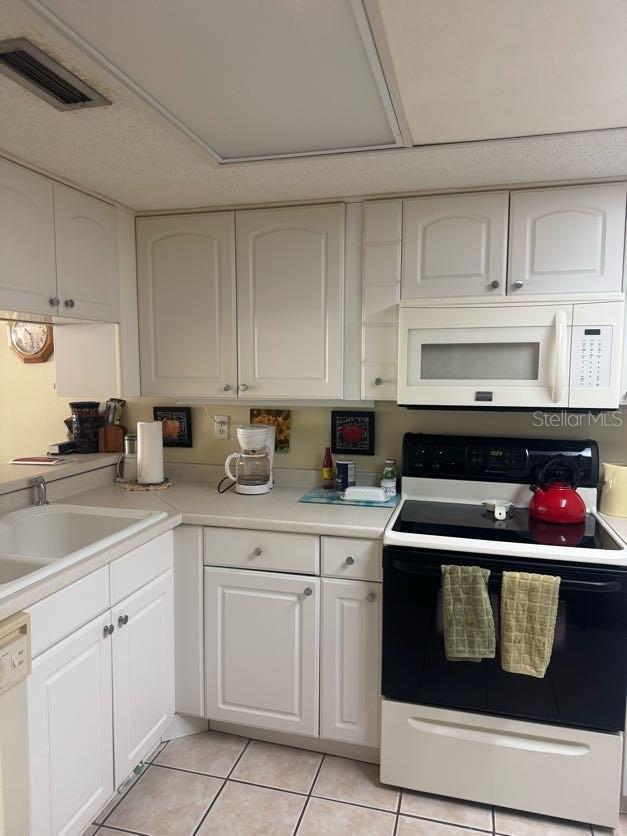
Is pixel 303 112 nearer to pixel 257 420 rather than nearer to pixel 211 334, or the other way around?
pixel 211 334

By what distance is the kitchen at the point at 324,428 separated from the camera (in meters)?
1.32

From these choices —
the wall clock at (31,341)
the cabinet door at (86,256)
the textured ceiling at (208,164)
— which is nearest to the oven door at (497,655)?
the textured ceiling at (208,164)

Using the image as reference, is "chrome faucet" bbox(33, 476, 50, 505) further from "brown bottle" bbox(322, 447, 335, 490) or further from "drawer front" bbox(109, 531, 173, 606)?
"brown bottle" bbox(322, 447, 335, 490)

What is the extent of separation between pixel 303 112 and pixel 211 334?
3.49 feet

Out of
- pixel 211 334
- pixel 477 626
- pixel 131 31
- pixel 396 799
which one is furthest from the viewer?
pixel 211 334

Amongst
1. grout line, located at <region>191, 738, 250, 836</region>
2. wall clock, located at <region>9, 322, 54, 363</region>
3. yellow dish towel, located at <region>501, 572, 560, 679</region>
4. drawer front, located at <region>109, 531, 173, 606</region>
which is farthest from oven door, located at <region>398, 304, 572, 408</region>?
wall clock, located at <region>9, 322, 54, 363</region>

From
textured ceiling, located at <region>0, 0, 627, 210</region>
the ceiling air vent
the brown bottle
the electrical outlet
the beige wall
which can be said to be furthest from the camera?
the electrical outlet

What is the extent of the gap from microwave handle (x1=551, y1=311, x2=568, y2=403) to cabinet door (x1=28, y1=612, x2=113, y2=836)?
5.40 ft

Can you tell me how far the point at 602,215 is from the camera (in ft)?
6.25

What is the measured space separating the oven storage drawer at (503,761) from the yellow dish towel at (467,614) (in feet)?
0.88

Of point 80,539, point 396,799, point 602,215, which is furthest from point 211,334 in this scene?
point 396,799

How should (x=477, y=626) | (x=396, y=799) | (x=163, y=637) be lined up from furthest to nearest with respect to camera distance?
1. (x=163, y=637)
2. (x=396, y=799)
3. (x=477, y=626)

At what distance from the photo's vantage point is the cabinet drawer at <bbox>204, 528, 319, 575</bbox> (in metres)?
1.96

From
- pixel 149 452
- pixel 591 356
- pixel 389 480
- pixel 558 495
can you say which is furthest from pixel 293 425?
pixel 591 356
